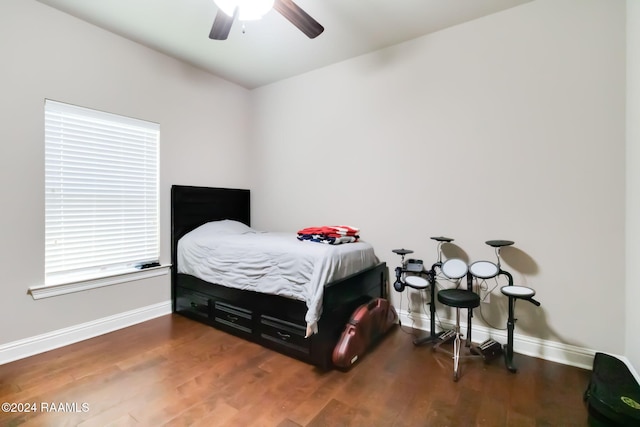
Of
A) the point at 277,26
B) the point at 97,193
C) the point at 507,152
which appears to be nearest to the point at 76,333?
the point at 97,193

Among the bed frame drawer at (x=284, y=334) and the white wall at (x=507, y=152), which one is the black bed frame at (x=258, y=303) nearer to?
the bed frame drawer at (x=284, y=334)

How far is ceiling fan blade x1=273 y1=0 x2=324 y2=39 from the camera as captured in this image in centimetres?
175

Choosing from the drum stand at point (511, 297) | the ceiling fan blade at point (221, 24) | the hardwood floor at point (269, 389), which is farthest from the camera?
the drum stand at point (511, 297)

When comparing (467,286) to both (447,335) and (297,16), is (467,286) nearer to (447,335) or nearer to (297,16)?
(447,335)

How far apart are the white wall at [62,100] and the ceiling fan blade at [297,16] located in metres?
1.86

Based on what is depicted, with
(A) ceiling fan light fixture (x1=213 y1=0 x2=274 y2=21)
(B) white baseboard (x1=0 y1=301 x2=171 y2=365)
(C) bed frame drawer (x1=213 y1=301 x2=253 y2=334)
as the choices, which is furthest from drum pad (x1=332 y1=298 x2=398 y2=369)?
(A) ceiling fan light fixture (x1=213 y1=0 x2=274 y2=21)

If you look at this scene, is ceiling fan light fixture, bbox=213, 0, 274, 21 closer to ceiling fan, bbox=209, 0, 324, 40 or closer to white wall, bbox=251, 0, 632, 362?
ceiling fan, bbox=209, 0, 324, 40

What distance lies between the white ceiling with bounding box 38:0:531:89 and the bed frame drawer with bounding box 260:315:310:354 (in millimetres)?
2399

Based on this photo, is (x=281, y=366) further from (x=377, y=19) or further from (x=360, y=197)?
(x=377, y=19)

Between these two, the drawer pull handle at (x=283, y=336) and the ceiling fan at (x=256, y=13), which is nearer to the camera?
the ceiling fan at (x=256, y=13)

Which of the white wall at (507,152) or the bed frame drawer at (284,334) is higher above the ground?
the white wall at (507,152)

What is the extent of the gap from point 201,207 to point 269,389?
222cm

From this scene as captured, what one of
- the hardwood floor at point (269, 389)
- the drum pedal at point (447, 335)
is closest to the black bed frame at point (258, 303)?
the hardwood floor at point (269, 389)

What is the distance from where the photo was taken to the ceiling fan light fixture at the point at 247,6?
5.61 ft
